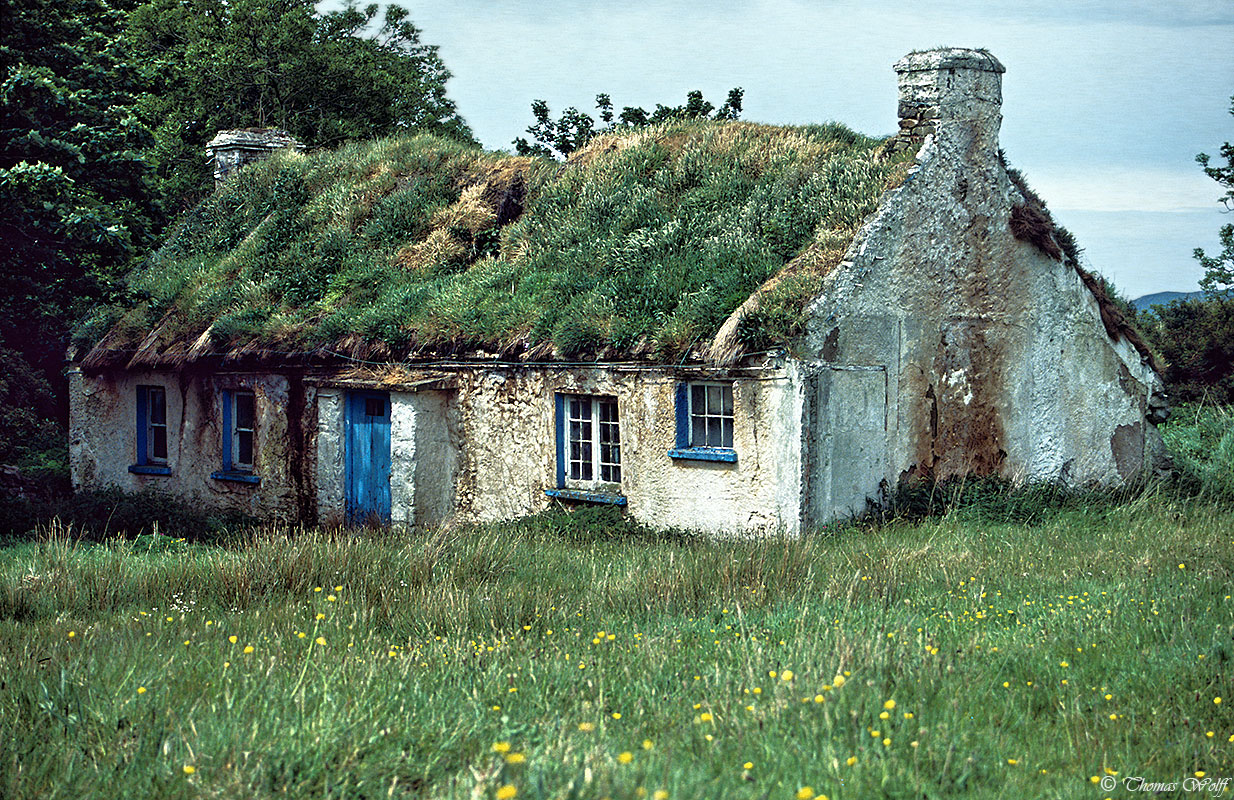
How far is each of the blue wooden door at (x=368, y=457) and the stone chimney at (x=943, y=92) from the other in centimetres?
810

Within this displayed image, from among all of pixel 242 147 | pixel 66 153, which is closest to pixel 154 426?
pixel 66 153

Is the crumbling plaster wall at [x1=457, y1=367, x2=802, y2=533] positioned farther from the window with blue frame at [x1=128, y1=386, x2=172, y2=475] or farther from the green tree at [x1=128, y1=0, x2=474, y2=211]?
the green tree at [x1=128, y1=0, x2=474, y2=211]

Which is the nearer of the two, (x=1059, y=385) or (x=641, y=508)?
(x=641, y=508)

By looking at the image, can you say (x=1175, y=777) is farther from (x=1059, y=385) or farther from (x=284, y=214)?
(x=284, y=214)

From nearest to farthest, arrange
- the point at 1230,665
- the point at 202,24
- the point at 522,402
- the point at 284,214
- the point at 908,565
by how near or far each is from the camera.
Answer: the point at 1230,665
the point at 908,565
the point at 522,402
the point at 284,214
the point at 202,24

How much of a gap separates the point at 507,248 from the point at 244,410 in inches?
195

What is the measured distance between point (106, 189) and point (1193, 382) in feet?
74.6

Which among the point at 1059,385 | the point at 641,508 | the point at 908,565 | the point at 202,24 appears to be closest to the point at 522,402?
the point at 641,508

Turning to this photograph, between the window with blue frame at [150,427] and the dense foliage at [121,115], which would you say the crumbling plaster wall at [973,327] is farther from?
the window with blue frame at [150,427]

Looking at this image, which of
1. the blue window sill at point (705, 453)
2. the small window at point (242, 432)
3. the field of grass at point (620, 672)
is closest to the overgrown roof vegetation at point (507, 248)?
the small window at point (242, 432)

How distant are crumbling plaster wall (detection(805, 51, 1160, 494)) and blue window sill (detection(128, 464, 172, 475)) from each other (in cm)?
1152

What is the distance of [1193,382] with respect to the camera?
981 inches

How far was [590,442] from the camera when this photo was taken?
46.8ft

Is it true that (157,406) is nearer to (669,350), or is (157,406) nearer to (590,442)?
(590,442)
